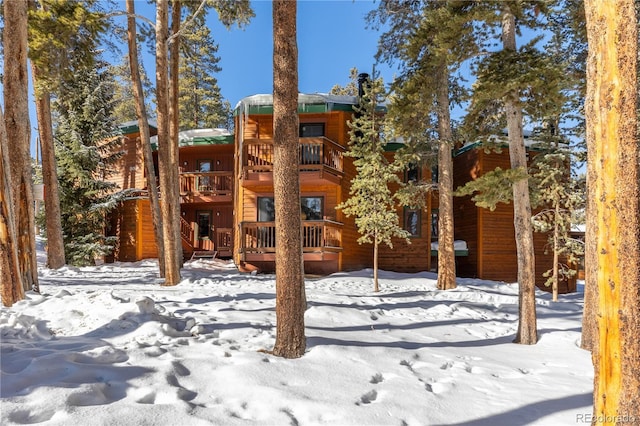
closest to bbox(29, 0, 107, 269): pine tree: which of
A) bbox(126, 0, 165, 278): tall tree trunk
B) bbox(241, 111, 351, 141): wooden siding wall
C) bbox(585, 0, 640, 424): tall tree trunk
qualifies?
bbox(126, 0, 165, 278): tall tree trunk

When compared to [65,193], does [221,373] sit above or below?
below

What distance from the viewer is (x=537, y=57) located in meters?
6.79

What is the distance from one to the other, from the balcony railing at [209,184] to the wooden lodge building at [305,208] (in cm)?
5

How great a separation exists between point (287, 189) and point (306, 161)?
10827 mm

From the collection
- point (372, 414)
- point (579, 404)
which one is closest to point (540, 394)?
point (579, 404)

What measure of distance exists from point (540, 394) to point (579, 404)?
390 millimetres

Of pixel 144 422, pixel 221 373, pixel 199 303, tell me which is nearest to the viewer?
pixel 144 422

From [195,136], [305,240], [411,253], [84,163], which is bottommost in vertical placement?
[411,253]

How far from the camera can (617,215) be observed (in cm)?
297

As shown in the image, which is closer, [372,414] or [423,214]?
[372,414]

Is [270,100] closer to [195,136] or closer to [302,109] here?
[302,109]

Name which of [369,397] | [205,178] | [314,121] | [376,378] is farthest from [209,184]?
[369,397]

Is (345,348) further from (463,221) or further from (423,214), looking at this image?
(463,221)

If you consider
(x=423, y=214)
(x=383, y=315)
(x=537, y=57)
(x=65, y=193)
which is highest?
(x=537, y=57)
